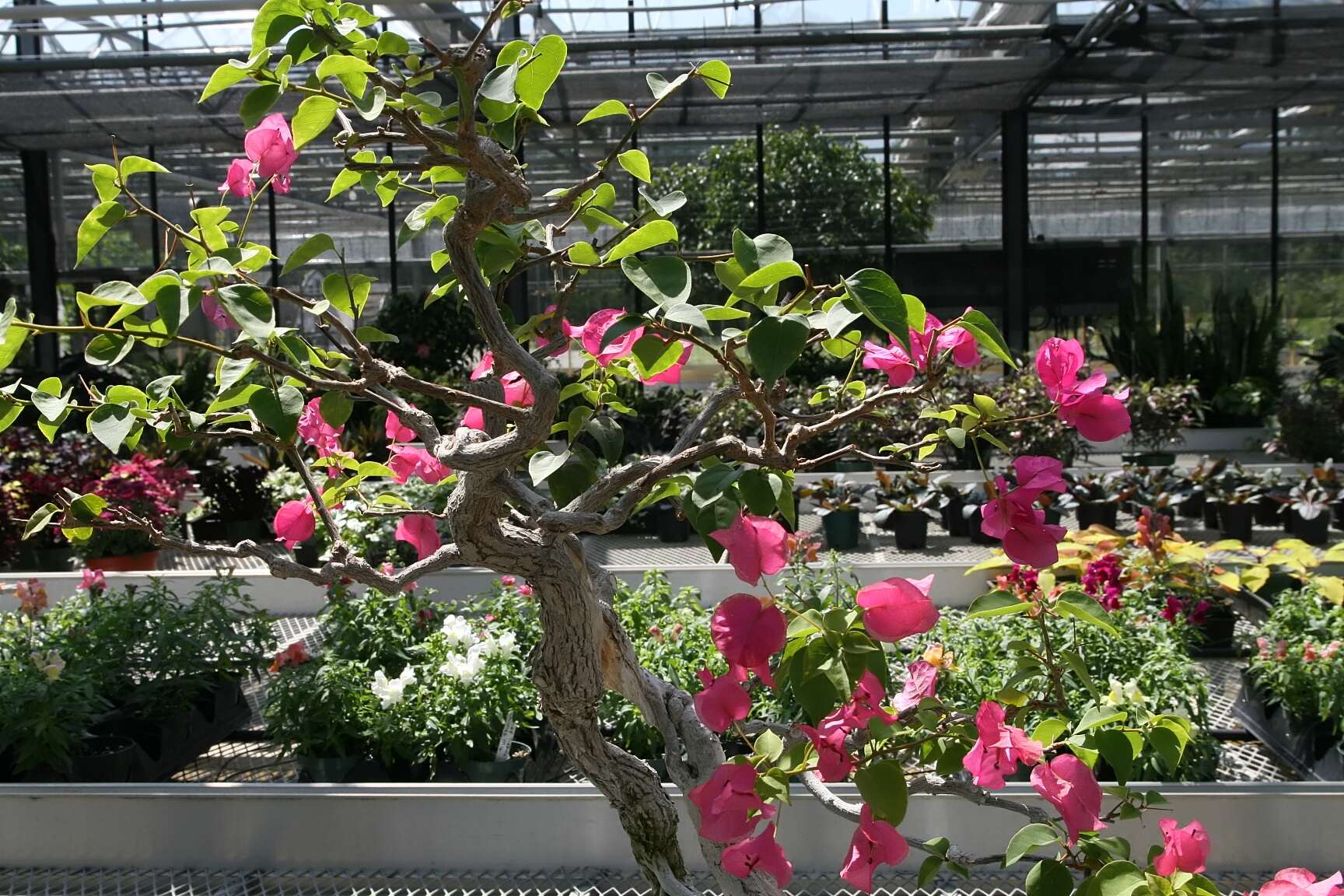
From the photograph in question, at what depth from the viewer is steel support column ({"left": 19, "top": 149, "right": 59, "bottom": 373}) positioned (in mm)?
13383

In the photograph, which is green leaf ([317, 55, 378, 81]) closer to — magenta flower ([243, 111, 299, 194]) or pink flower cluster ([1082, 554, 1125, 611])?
magenta flower ([243, 111, 299, 194])

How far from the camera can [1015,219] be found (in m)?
12.8

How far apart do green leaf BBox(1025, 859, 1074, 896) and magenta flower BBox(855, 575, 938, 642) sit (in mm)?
265

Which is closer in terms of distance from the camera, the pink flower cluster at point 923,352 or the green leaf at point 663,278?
the green leaf at point 663,278

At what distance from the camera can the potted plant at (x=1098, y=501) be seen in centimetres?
658

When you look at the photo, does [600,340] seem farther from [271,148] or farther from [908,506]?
[908,506]

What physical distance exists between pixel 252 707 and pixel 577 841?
176 centimetres

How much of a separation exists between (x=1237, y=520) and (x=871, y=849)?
592 centimetres

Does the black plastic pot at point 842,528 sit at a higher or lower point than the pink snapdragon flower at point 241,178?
lower

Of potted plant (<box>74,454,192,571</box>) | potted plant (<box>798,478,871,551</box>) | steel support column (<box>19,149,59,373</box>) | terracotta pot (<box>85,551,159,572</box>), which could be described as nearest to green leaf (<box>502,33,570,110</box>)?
potted plant (<box>74,454,192,571</box>)

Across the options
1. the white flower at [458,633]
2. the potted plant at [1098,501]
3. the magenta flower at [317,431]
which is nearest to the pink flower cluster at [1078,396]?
the magenta flower at [317,431]

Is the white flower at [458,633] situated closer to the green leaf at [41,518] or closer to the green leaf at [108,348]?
the green leaf at [41,518]

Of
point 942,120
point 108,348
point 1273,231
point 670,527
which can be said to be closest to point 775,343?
point 108,348

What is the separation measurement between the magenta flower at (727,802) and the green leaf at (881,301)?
1.61 ft
